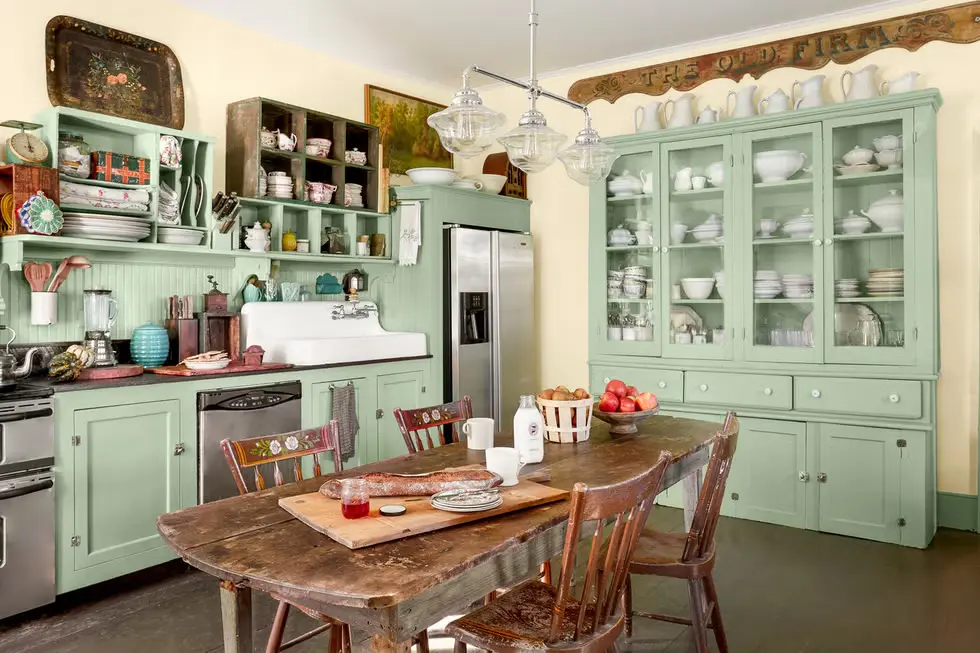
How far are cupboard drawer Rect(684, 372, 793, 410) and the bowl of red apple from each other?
5.47 feet

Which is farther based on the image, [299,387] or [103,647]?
[299,387]

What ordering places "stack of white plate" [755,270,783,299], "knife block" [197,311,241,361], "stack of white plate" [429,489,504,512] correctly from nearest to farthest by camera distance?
1. "stack of white plate" [429,489,504,512]
2. "knife block" [197,311,241,361]
3. "stack of white plate" [755,270,783,299]

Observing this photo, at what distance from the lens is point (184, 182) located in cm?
404

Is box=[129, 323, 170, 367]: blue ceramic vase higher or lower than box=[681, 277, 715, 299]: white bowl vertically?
lower

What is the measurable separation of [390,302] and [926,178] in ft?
11.1

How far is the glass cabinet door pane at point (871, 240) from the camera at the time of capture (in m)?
4.00

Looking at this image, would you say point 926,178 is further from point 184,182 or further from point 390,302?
point 184,182

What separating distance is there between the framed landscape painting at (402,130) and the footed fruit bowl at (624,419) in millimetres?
3095

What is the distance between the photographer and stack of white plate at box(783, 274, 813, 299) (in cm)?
430

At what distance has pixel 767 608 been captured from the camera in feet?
10.4

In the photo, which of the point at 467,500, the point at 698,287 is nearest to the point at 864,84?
the point at 698,287

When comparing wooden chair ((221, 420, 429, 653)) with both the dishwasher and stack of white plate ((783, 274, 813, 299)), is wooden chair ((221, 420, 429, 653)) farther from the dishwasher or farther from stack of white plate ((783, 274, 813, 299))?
stack of white plate ((783, 274, 813, 299))

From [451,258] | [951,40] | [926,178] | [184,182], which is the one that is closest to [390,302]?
[451,258]

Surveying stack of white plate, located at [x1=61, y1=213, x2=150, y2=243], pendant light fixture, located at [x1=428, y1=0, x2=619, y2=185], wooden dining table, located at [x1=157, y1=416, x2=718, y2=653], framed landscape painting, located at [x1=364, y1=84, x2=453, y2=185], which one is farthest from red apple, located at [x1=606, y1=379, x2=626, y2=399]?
framed landscape painting, located at [x1=364, y1=84, x2=453, y2=185]
